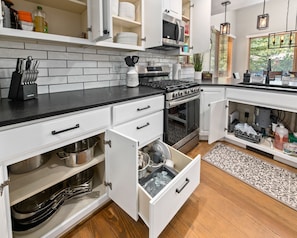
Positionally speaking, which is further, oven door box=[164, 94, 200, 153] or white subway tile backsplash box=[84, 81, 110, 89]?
oven door box=[164, 94, 200, 153]

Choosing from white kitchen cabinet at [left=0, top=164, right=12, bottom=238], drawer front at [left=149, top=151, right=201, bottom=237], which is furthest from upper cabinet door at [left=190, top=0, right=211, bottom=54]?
white kitchen cabinet at [left=0, top=164, right=12, bottom=238]

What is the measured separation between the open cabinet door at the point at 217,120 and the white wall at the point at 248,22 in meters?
3.14

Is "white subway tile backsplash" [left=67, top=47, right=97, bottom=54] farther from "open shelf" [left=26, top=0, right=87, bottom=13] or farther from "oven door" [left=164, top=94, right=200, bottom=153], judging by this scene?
Result: "oven door" [left=164, top=94, right=200, bottom=153]

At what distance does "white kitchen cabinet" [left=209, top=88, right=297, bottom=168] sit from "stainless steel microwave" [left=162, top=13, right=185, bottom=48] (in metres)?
0.89

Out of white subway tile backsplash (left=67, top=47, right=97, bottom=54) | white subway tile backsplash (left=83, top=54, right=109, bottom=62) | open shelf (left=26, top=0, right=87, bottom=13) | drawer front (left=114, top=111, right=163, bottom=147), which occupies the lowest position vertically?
drawer front (left=114, top=111, right=163, bottom=147)

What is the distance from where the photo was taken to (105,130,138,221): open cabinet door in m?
1.12

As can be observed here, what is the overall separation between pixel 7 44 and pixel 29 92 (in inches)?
16.1

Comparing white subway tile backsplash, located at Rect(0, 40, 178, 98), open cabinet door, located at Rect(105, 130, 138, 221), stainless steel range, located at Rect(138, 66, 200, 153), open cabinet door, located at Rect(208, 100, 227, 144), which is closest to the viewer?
open cabinet door, located at Rect(105, 130, 138, 221)

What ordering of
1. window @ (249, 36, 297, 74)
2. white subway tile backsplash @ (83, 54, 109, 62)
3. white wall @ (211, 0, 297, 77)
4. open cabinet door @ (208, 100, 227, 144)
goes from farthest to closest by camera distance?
window @ (249, 36, 297, 74) → white wall @ (211, 0, 297, 77) → open cabinet door @ (208, 100, 227, 144) → white subway tile backsplash @ (83, 54, 109, 62)

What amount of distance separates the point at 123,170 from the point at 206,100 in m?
1.82

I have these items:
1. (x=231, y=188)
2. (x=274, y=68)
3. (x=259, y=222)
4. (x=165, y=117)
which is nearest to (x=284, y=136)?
(x=231, y=188)

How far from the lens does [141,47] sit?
200cm

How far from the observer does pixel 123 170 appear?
1.21 meters

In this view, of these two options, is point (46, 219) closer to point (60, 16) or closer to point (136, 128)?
point (136, 128)
